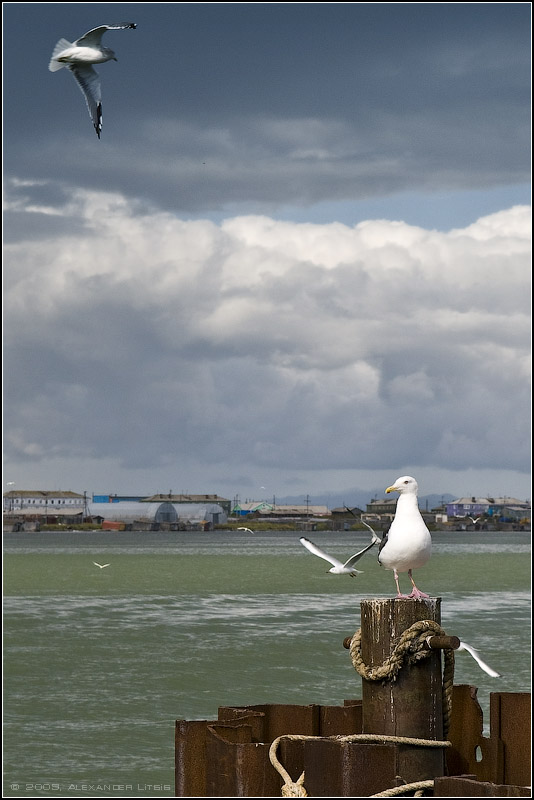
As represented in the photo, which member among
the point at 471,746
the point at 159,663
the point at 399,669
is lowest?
the point at 159,663

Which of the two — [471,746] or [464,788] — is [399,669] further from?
[471,746]

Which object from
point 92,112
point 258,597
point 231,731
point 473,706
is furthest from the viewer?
point 258,597

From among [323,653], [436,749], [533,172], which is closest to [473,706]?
[436,749]

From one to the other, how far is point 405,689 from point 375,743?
0.33 meters

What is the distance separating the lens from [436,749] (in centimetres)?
618

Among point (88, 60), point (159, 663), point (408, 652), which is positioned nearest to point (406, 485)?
point (408, 652)

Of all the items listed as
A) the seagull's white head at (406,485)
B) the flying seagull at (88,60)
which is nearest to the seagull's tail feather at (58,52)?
the flying seagull at (88,60)

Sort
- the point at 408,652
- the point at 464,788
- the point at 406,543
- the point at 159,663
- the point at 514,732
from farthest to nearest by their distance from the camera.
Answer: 1. the point at 159,663
2. the point at 514,732
3. the point at 406,543
4. the point at 408,652
5. the point at 464,788

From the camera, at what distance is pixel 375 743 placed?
609 cm

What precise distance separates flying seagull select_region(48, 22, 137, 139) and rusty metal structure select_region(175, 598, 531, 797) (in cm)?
644

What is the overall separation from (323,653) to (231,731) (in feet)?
79.8

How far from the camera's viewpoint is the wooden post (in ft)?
20.1

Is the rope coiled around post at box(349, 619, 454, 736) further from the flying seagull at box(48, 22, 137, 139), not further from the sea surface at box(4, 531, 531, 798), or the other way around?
the sea surface at box(4, 531, 531, 798)

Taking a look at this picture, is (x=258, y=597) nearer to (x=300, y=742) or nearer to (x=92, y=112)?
(x=92, y=112)
